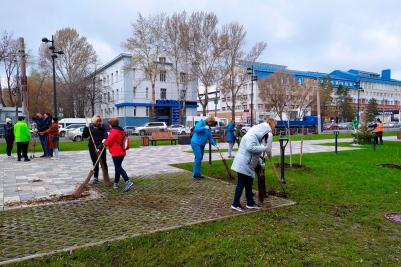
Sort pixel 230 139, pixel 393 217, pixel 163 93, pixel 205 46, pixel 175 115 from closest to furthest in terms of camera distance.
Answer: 1. pixel 393 217
2. pixel 230 139
3. pixel 205 46
4. pixel 175 115
5. pixel 163 93

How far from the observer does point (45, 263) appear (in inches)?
141

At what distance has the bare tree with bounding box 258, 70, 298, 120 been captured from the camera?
2222 inches

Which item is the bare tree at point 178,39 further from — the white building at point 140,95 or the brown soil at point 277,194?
the brown soil at point 277,194

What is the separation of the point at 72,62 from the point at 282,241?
49.0 meters

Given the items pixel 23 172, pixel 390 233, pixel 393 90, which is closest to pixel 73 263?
pixel 390 233

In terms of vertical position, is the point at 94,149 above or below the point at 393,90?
below

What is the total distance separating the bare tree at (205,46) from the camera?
38.6 meters

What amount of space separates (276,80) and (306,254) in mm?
54919

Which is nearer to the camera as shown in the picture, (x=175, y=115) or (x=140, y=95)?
(x=140, y=95)

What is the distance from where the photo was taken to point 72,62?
4775cm

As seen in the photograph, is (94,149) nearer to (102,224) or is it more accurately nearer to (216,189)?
(216,189)

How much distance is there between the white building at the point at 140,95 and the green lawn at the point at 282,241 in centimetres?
4211

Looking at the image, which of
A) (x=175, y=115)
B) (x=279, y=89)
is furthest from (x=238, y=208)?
(x=279, y=89)

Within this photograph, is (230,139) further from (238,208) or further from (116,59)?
(116,59)
